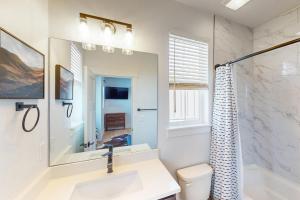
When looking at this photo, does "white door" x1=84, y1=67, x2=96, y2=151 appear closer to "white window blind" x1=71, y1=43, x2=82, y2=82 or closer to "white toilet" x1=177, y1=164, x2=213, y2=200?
"white window blind" x1=71, y1=43, x2=82, y2=82

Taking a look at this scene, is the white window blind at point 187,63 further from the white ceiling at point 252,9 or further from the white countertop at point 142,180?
the white countertop at point 142,180

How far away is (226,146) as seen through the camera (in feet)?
5.74

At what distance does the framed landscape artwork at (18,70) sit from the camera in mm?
663

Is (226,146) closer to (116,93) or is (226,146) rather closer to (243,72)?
(243,72)

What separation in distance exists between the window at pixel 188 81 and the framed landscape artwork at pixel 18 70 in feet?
4.13

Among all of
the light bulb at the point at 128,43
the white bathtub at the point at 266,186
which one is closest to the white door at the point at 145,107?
the light bulb at the point at 128,43

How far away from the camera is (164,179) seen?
1186 mm

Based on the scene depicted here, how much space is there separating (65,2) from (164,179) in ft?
5.54

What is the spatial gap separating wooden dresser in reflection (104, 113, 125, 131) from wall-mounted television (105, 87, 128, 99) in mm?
176

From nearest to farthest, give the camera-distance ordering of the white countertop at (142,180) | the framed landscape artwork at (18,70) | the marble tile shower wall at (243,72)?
the framed landscape artwork at (18,70) < the white countertop at (142,180) < the marble tile shower wall at (243,72)

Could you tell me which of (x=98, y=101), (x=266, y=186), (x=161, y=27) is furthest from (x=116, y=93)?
(x=266, y=186)

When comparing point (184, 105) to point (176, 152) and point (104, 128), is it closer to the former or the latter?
point (176, 152)

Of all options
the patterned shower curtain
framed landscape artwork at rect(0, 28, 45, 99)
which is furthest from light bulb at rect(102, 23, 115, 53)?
the patterned shower curtain

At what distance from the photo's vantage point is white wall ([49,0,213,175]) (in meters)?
1.25
